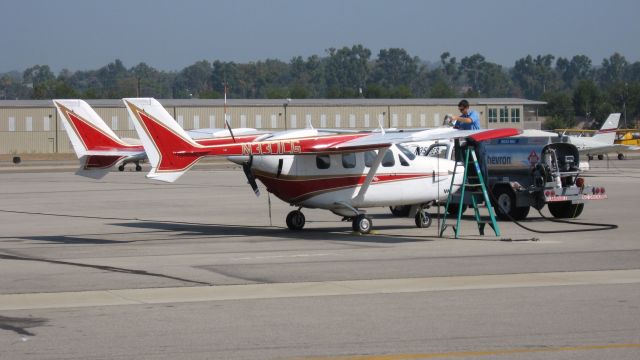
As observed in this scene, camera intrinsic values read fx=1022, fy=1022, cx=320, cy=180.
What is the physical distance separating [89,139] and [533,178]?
31.6 feet

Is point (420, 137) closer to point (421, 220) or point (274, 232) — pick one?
point (421, 220)

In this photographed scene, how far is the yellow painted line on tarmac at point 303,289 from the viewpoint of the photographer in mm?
12086

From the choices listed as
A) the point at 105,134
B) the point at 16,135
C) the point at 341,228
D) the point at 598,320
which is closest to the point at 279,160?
the point at 341,228

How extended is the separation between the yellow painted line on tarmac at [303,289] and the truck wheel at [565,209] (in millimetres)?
9182

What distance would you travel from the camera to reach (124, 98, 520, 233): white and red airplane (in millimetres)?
19156

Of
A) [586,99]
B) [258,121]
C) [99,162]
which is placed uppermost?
[586,99]

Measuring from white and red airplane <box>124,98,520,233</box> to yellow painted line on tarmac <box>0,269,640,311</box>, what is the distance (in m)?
5.55

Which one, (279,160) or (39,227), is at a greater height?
(279,160)

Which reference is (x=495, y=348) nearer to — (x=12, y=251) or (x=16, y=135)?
(x=12, y=251)

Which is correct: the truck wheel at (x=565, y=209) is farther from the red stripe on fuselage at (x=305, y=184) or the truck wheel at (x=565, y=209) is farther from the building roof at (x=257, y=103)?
the building roof at (x=257, y=103)

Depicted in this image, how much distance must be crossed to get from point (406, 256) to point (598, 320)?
6.07m

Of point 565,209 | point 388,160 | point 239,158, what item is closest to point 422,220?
point 388,160

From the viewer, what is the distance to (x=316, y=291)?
1277cm

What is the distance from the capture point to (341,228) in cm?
2206
